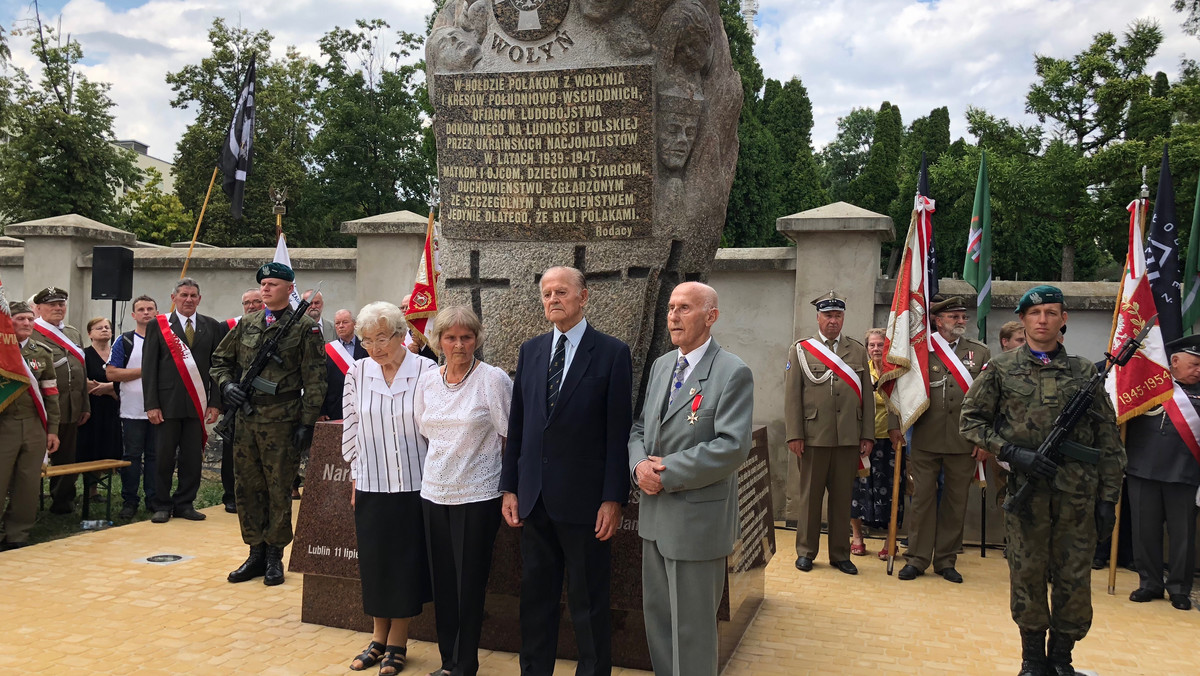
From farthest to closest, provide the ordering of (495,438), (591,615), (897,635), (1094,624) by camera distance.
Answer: (1094,624), (897,635), (495,438), (591,615)

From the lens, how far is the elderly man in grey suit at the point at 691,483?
10.8ft

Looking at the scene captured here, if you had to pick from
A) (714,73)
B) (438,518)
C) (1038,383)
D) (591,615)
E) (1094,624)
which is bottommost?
(1094,624)

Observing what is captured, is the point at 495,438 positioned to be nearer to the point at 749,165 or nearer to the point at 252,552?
the point at 252,552

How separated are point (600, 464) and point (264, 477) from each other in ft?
9.08

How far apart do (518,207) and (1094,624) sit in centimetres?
418

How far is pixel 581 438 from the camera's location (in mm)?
3668

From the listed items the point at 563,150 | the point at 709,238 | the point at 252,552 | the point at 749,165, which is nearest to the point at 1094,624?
the point at 709,238

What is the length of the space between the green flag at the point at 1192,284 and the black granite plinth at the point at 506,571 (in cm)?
411

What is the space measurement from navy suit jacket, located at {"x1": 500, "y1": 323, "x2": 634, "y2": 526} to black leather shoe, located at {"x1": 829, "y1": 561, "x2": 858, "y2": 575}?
3.27 meters

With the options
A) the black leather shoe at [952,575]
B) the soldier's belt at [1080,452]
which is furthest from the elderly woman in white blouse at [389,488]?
the black leather shoe at [952,575]

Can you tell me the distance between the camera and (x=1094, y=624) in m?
5.28

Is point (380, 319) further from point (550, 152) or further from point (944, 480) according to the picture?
point (944, 480)

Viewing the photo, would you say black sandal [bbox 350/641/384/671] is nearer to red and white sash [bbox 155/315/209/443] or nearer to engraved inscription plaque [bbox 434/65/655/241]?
engraved inscription plaque [bbox 434/65/655/241]

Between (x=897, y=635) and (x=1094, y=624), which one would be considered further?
(x=1094, y=624)
